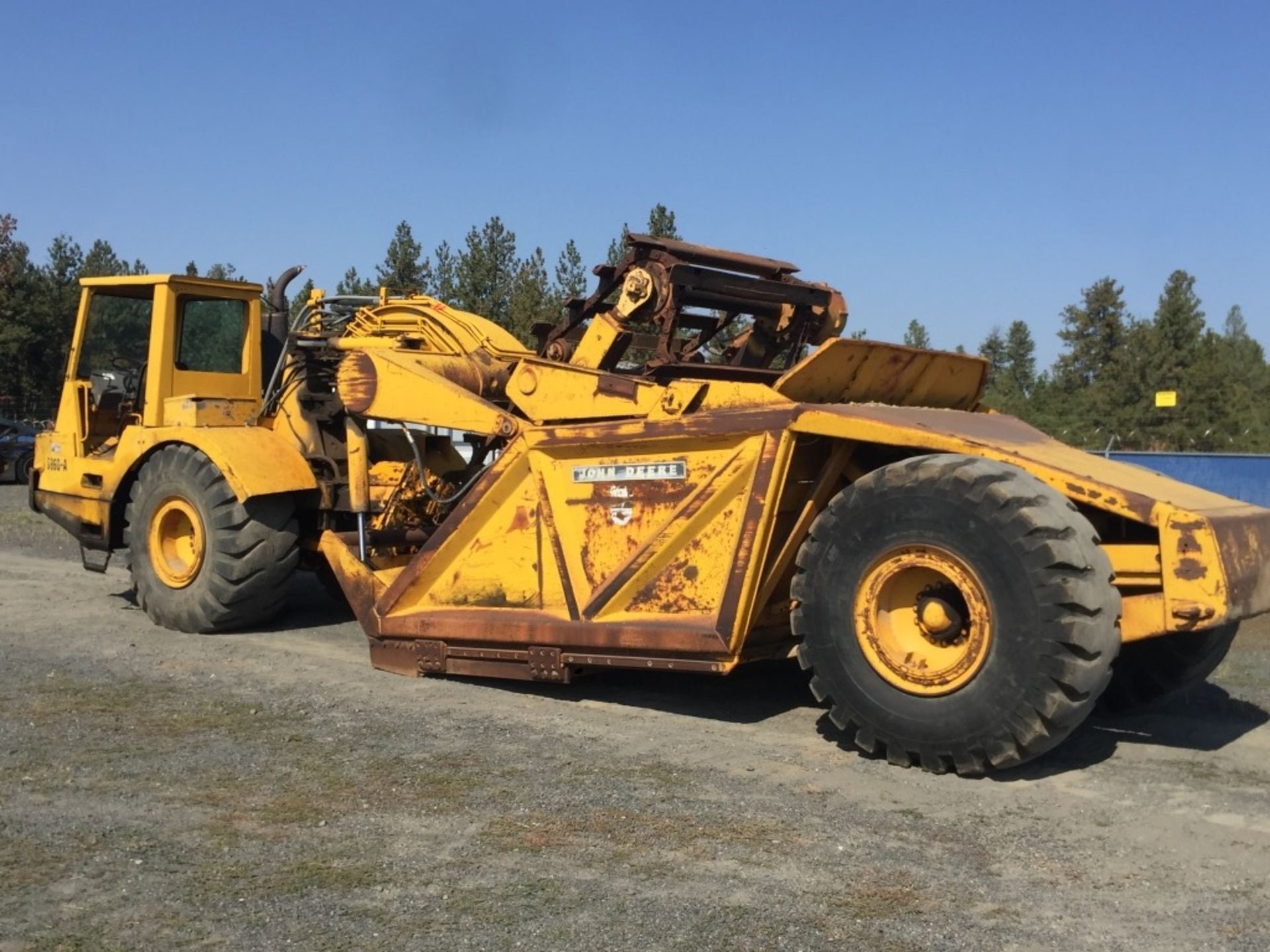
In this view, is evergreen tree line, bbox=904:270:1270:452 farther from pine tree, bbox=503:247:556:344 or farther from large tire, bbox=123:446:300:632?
large tire, bbox=123:446:300:632

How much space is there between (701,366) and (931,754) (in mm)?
2546

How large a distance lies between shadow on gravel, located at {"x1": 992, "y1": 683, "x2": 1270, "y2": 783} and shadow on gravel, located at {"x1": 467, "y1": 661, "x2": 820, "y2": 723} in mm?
1471

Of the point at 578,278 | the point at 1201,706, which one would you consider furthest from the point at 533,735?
the point at 578,278

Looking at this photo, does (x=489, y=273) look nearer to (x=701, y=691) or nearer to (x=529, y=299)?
(x=529, y=299)

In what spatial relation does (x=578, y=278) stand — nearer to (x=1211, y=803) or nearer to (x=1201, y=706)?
(x=1201, y=706)

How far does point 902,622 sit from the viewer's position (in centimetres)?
583

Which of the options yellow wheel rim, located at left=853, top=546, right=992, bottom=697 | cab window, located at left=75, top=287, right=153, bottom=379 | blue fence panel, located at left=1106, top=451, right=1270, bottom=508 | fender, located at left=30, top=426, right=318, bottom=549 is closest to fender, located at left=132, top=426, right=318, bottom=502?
fender, located at left=30, top=426, right=318, bottom=549

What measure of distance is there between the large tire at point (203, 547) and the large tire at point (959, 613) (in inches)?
171

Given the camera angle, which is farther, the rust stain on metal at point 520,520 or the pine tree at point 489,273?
the pine tree at point 489,273

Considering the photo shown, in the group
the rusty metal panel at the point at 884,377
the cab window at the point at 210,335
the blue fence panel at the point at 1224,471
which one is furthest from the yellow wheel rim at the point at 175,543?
the blue fence panel at the point at 1224,471

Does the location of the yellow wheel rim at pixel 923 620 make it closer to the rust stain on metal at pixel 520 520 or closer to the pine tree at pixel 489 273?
the rust stain on metal at pixel 520 520

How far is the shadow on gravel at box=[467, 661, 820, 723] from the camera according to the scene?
22.9ft

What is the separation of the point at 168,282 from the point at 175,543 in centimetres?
197

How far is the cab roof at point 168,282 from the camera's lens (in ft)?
31.8
